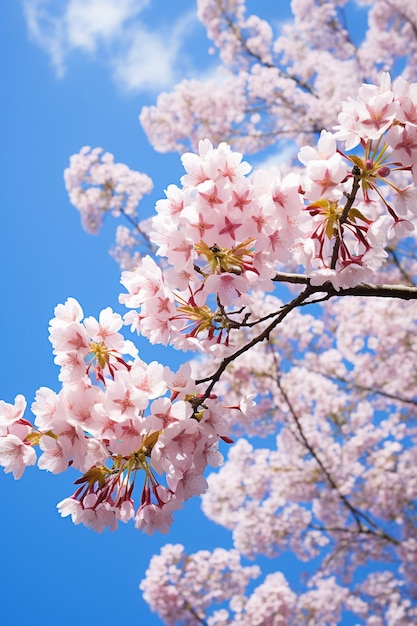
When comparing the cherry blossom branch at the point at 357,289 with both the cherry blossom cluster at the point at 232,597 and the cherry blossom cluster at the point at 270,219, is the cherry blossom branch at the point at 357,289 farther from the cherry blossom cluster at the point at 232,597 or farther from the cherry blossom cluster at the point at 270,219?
the cherry blossom cluster at the point at 232,597

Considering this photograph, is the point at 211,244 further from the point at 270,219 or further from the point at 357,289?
the point at 357,289

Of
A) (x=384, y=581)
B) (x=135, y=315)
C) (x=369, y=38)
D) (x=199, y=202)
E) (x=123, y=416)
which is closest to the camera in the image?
(x=123, y=416)

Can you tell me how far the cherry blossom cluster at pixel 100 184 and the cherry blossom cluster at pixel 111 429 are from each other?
6975 mm

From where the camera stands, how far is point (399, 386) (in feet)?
25.1

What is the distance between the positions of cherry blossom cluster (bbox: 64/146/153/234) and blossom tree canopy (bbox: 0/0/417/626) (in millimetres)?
33

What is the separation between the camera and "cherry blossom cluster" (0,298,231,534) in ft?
4.23

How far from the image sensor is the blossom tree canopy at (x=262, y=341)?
1362mm

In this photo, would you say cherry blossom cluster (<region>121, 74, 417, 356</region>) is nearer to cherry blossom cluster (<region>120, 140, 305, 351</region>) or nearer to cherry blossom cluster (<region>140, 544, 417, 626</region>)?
cherry blossom cluster (<region>120, 140, 305, 351</region>)

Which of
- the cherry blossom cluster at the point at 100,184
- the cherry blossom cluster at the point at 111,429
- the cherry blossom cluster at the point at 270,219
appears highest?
the cherry blossom cluster at the point at 100,184

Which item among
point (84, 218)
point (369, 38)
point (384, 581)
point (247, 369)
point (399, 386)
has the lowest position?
point (384, 581)

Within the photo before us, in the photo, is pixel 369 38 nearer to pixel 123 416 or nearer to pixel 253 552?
pixel 253 552

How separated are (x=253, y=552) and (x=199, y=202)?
7.47m

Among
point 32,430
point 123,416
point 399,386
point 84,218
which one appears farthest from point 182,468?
point 84,218

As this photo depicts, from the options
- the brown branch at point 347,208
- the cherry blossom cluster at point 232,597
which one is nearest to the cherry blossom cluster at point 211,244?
the brown branch at point 347,208
